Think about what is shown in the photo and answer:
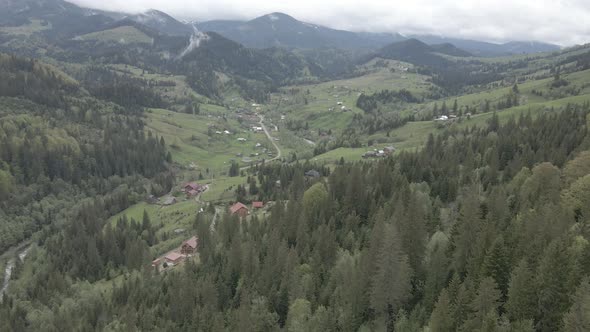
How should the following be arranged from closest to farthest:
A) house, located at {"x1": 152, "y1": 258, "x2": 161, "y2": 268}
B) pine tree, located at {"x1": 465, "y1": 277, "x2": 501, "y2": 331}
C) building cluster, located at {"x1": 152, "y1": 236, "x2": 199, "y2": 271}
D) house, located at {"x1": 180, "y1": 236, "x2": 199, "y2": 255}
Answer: pine tree, located at {"x1": 465, "y1": 277, "x2": 501, "y2": 331} → house, located at {"x1": 152, "y1": 258, "x2": 161, "y2": 268} → building cluster, located at {"x1": 152, "y1": 236, "x2": 199, "y2": 271} → house, located at {"x1": 180, "y1": 236, "x2": 199, "y2": 255}

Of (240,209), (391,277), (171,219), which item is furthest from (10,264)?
(391,277)

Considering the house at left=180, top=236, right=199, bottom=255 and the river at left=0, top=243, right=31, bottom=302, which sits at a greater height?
the house at left=180, top=236, right=199, bottom=255

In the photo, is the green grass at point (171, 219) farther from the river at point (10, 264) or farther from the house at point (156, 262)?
the river at point (10, 264)

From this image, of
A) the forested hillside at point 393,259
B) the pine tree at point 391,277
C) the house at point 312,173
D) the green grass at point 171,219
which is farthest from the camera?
the house at point 312,173

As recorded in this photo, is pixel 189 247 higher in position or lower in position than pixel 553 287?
lower

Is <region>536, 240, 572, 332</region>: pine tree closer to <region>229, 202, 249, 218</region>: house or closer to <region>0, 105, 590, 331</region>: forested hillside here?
<region>0, 105, 590, 331</region>: forested hillside

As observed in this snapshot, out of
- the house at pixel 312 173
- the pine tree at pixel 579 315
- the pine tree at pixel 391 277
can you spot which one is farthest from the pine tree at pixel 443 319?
the house at pixel 312 173

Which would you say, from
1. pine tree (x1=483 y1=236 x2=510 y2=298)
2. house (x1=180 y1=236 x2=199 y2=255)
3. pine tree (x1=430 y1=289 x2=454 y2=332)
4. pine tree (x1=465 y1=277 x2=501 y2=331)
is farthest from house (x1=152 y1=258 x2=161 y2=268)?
pine tree (x1=465 y1=277 x2=501 y2=331)

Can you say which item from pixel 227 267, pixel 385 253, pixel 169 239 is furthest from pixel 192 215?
pixel 385 253

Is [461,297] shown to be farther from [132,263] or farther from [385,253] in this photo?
[132,263]

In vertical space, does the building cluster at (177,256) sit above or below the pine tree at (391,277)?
below

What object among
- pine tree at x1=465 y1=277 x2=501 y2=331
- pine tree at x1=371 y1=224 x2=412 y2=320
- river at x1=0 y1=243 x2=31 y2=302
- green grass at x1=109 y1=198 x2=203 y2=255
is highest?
pine tree at x1=465 y1=277 x2=501 y2=331

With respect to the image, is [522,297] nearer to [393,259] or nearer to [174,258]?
[393,259]
